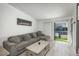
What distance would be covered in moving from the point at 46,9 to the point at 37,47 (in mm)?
969

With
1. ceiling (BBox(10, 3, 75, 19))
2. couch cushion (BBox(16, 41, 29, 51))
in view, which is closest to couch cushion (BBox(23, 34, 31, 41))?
couch cushion (BBox(16, 41, 29, 51))

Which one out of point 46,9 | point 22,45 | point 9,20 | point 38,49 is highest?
point 46,9

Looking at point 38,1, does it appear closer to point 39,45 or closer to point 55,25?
point 55,25

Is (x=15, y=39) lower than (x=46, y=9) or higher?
lower

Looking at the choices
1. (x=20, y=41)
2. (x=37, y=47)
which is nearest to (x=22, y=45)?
(x=20, y=41)

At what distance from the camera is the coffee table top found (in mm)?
2066

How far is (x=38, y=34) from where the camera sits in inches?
89.7

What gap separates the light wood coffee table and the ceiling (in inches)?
27.6

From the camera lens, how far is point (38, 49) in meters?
2.12

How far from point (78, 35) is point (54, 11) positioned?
824mm

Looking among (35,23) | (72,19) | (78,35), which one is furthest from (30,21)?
(78,35)

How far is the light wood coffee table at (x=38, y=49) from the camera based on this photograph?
2.03 meters

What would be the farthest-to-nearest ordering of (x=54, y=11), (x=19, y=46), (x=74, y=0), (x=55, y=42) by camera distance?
1. (x=55, y=42)
2. (x=54, y=11)
3. (x=19, y=46)
4. (x=74, y=0)

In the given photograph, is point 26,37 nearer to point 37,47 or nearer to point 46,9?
point 37,47
